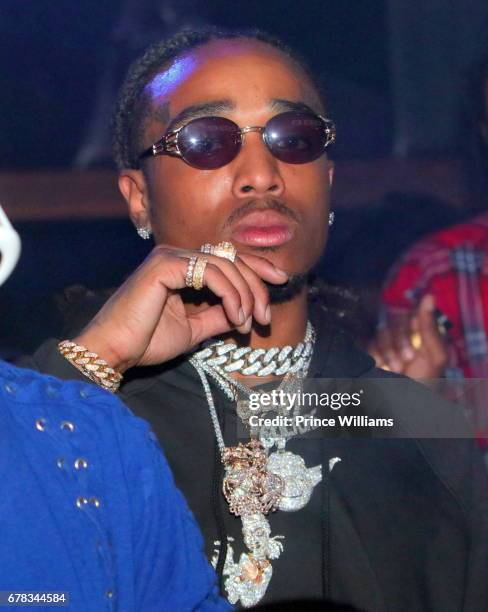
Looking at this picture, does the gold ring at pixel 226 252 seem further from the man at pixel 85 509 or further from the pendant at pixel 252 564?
the pendant at pixel 252 564

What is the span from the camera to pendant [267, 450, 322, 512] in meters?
1.72

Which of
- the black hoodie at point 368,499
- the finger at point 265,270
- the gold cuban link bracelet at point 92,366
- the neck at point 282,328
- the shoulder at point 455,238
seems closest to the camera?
the gold cuban link bracelet at point 92,366

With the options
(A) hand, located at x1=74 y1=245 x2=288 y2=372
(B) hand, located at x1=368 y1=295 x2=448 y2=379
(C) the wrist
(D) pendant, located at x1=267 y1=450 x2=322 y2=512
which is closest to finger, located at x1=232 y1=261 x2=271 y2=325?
(A) hand, located at x1=74 y1=245 x2=288 y2=372

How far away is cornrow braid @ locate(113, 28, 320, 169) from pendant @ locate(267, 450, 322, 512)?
689mm

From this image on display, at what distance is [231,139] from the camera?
70.8 inches

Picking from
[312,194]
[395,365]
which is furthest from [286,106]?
[395,365]

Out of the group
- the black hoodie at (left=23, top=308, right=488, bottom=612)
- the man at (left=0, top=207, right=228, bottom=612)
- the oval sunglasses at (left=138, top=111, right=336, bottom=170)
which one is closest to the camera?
the man at (left=0, top=207, right=228, bottom=612)

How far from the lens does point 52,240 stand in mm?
2660

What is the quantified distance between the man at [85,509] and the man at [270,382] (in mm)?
237

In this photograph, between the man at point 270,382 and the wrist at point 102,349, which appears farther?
the man at point 270,382

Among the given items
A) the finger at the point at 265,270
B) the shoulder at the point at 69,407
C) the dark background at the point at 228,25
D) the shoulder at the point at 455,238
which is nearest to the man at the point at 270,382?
the finger at the point at 265,270

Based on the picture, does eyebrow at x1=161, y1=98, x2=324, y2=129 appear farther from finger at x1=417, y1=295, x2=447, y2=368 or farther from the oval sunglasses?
finger at x1=417, y1=295, x2=447, y2=368

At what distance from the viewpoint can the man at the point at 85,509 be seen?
119 cm

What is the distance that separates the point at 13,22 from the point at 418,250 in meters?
1.26
